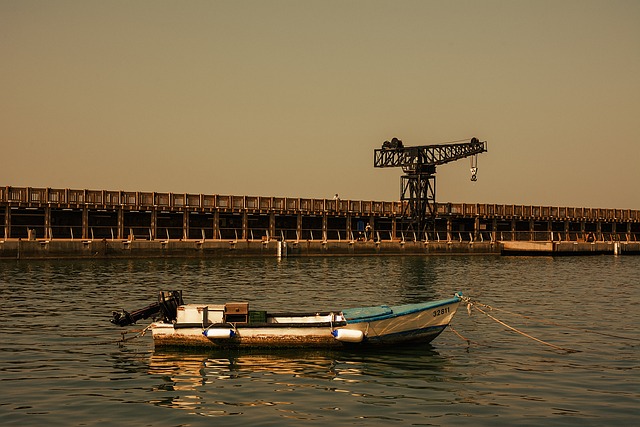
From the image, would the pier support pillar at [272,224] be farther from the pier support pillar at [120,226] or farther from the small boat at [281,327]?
the small boat at [281,327]

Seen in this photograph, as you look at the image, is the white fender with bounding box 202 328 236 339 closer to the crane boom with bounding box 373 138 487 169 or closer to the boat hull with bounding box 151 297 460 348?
the boat hull with bounding box 151 297 460 348

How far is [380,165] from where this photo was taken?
9356 cm

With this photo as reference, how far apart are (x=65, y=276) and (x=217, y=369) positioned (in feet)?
107

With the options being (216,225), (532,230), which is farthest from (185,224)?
(532,230)

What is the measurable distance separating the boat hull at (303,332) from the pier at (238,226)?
48156 mm

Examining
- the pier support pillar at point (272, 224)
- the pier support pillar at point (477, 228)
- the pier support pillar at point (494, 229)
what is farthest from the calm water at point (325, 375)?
the pier support pillar at point (494, 229)

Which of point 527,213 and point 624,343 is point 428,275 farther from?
point 527,213

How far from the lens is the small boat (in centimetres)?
2177

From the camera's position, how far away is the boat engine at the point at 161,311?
22422 millimetres

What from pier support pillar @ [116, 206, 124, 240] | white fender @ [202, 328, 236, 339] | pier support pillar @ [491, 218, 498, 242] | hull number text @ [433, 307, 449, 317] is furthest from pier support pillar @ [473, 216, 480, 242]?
white fender @ [202, 328, 236, 339]

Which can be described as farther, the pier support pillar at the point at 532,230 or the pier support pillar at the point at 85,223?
the pier support pillar at the point at 532,230

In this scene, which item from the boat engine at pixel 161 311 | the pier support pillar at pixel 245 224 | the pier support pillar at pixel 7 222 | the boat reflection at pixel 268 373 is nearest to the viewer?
the boat reflection at pixel 268 373

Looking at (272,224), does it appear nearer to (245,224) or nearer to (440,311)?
(245,224)

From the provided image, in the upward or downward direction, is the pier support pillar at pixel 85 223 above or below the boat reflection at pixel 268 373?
above
